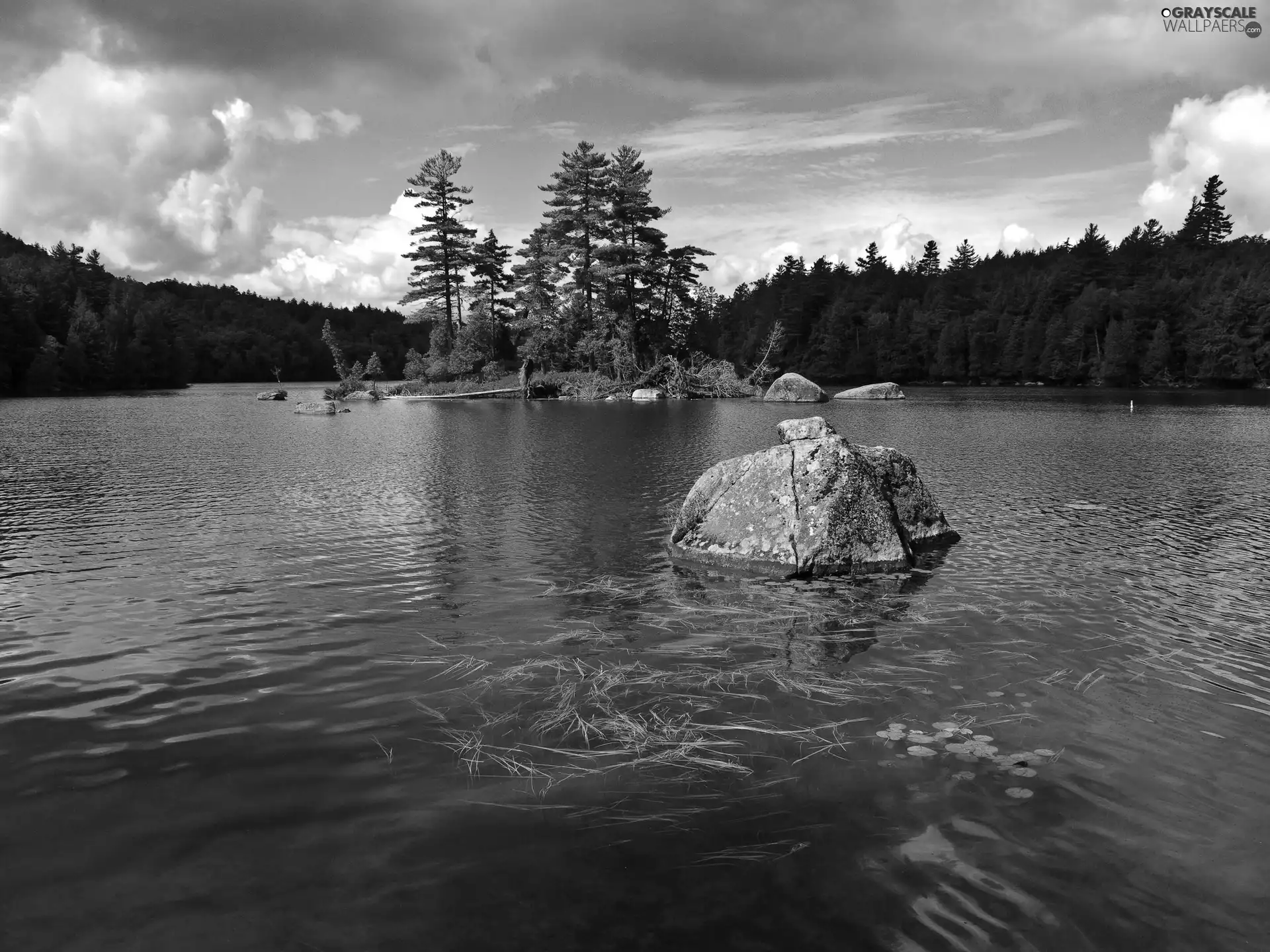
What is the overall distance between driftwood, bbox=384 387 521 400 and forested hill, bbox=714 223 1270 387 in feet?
91.4

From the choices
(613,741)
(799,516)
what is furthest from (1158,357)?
(613,741)

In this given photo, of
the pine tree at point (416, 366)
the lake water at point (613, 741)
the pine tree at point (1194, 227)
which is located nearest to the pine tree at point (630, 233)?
the pine tree at point (416, 366)

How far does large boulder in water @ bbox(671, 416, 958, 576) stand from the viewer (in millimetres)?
12516

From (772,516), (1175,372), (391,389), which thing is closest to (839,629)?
(772,516)

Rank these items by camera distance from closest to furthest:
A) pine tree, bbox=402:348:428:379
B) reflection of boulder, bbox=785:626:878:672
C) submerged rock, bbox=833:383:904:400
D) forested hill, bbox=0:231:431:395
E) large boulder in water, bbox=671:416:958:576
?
reflection of boulder, bbox=785:626:878:672
large boulder in water, bbox=671:416:958:576
submerged rock, bbox=833:383:904:400
pine tree, bbox=402:348:428:379
forested hill, bbox=0:231:431:395

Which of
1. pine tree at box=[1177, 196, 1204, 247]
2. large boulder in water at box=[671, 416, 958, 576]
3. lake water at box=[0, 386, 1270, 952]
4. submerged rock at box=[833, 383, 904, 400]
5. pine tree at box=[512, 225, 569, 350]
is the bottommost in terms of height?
lake water at box=[0, 386, 1270, 952]

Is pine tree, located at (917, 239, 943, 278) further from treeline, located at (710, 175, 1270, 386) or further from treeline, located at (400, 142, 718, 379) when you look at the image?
treeline, located at (400, 142, 718, 379)

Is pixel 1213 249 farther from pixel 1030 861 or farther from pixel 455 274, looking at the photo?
pixel 1030 861

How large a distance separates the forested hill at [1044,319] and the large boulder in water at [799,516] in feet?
217

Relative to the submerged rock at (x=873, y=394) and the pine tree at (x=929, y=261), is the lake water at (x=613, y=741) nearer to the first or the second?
the submerged rock at (x=873, y=394)

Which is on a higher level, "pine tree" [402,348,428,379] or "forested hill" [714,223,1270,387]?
"forested hill" [714,223,1270,387]

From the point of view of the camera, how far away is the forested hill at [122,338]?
92938 mm

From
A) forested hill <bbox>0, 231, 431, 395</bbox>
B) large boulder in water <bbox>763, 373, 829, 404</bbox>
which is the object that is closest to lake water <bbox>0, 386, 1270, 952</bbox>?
large boulder in water <bbox>763, 373, 829, 404</bbox>

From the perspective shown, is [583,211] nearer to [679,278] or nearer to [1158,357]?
[679,278]
